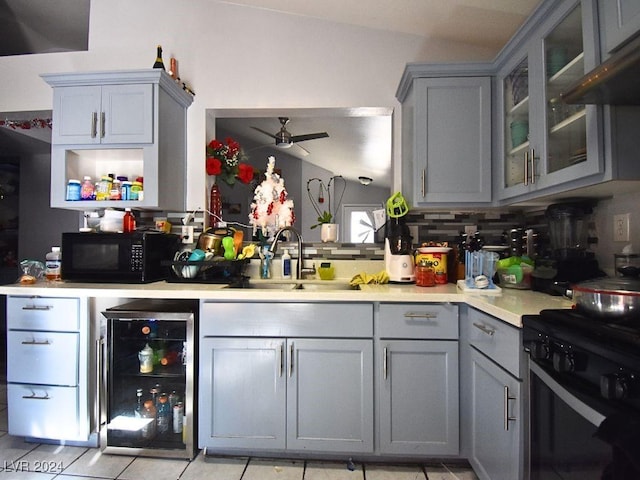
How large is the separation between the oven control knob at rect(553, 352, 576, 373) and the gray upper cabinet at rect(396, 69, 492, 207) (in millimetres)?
1185

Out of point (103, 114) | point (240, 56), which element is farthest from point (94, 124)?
point (240, 56)

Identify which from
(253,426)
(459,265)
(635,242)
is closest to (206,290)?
(253,426)

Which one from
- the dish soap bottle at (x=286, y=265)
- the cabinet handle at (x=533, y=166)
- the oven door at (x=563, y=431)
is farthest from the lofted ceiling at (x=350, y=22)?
the oven door at (x=563, y=431)

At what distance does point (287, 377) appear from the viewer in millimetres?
1708

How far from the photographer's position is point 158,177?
2.10 meters

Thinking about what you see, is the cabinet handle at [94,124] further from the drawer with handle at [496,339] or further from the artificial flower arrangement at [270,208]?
the drawer with handle at [496,339]

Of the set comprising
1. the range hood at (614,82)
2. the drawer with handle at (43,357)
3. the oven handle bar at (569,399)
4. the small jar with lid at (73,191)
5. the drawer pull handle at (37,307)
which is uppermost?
the range hood at (614,82)

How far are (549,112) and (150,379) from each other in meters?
2.39

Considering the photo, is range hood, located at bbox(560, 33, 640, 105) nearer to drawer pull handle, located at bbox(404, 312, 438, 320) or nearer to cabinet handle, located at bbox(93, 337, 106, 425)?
drawer pull handle, located at bbox(404, 312, 438, 320)

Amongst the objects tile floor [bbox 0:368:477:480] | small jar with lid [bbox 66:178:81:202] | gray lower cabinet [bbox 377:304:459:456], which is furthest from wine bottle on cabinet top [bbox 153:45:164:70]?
tile floor [bbox 0:368:477:480]

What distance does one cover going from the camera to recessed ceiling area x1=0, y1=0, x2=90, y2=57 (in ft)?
8.44

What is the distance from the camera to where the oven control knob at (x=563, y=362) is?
0.89 m

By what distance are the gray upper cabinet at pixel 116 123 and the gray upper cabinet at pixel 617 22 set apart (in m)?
2.12

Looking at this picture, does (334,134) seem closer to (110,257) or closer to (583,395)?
(110,257)
